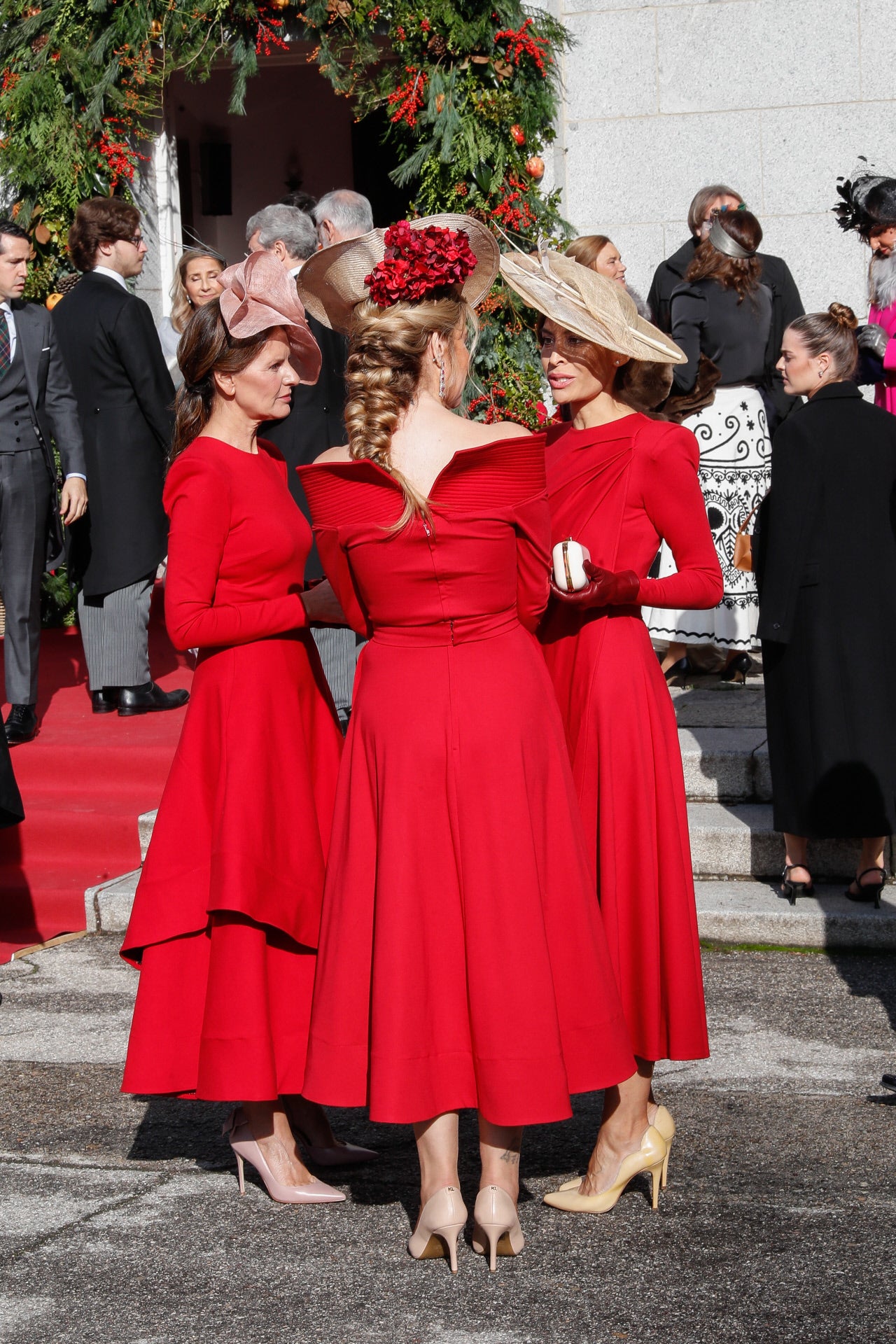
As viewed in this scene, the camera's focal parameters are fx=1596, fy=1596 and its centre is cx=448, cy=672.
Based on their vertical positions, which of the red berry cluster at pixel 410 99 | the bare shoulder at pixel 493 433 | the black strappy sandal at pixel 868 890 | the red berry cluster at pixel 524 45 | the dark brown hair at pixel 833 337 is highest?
the red berry cluster at pixel 524 45

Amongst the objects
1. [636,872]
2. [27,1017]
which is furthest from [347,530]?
[27,1017]

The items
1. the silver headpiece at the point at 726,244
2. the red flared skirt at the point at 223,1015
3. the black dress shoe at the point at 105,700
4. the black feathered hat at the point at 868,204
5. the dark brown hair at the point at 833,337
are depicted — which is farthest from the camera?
the black dress shoe at the point at 105,700

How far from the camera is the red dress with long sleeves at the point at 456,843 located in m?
3.12

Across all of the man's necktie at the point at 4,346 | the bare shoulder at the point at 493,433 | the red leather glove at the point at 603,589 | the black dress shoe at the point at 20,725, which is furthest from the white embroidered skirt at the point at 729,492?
the bare shoulder at the point at 493,433

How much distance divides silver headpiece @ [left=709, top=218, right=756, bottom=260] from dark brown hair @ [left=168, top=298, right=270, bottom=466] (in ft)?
12.6

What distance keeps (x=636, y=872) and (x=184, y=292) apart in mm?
4621

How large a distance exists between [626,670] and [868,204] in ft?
12.5

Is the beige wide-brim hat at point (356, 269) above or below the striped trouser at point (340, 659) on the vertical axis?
above

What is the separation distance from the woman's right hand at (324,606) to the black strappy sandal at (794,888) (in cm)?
253

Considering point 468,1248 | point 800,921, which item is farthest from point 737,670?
point 468,1248

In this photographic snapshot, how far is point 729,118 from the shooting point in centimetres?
860

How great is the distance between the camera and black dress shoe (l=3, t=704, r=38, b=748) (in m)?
6.81

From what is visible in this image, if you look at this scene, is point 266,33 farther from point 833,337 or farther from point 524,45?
point 833,337

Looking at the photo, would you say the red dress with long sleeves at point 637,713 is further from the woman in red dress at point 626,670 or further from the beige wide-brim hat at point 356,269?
the beige wide-brim hat at point 356,269
